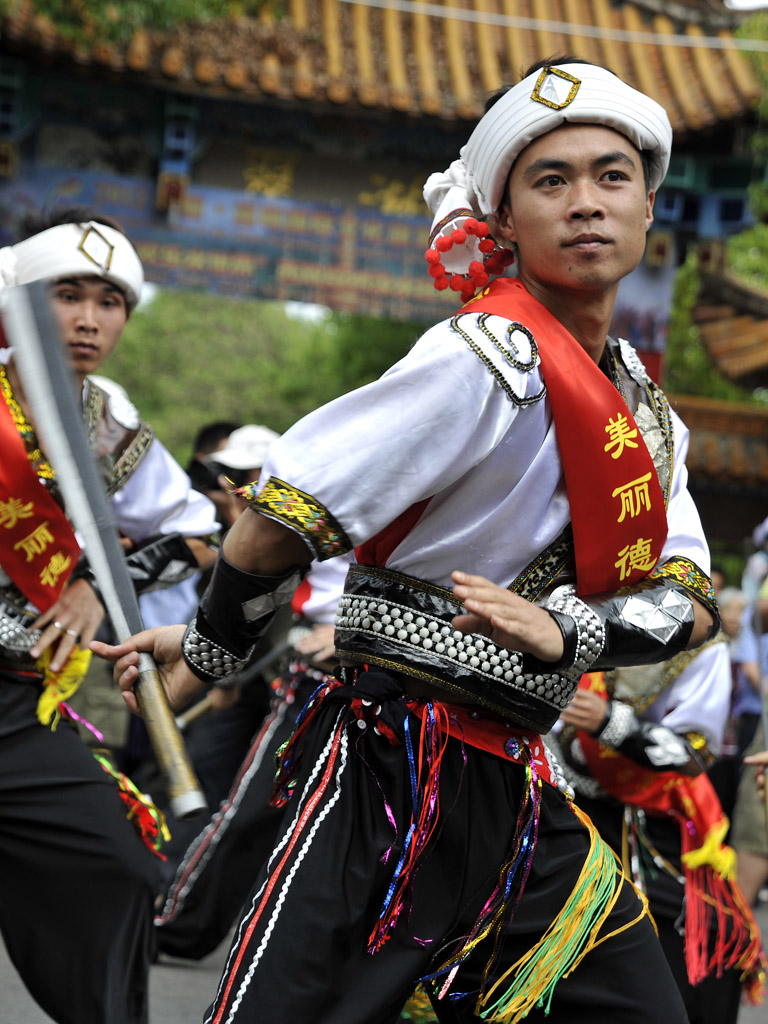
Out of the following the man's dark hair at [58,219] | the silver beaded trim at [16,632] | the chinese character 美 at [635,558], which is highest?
the man's dark hair at [58,219]

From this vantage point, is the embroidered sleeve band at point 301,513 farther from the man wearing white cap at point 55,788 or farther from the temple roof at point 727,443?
the temple roof at point 727,443

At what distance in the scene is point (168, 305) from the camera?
33.3 metres

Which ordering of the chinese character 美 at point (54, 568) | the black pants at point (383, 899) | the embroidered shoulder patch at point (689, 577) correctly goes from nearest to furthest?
the black pants at point (383, 899), the embroidered shoulder patch at point (689, 577), the chinese character 美 at point (54, 568)

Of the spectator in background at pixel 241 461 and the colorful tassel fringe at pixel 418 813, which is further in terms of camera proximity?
the spectator in background at pixel 241 461

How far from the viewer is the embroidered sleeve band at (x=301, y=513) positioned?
1969 mm

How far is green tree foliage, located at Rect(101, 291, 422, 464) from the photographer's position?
25922 mm

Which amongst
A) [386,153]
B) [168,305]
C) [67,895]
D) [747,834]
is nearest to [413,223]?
[386,153]

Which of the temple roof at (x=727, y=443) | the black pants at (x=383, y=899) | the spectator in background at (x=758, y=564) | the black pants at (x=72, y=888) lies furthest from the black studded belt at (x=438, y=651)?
the temple roof at (x=727, y=443)

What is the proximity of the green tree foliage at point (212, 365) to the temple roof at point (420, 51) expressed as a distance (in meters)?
11.7

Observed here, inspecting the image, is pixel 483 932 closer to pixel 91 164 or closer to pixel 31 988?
pixel 31 988

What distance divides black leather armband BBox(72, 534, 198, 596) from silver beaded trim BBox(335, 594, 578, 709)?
1.68 metres

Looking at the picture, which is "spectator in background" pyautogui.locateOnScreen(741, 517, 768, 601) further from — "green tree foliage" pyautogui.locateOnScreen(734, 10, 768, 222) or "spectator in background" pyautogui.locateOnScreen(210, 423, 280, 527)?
"green tree foliage" pyautogui.locateOnScreen(734, 10, 768, 222)

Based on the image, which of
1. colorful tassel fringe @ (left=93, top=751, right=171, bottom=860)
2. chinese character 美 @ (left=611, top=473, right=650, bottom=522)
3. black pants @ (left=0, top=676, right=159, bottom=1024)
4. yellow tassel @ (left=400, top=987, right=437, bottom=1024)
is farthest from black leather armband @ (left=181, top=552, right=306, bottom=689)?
colorful tassel fringe @ (left=93, top=751, right=171, bottom=860)

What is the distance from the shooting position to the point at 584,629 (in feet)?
6.80
